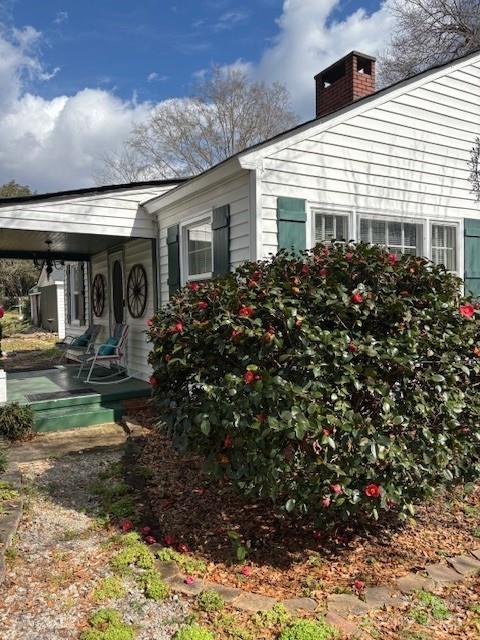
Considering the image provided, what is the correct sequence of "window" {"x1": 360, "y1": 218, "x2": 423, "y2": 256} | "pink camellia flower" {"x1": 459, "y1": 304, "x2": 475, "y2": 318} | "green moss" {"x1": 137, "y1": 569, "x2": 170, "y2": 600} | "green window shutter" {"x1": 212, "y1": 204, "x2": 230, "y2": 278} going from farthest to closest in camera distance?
"window" {"x1": 360, "y1": 218, "x2": 423, "y2": 256}
"green window shutter" {"x1": 212, "y1": 204, "x2": 230, "y2": 278}
"pink camellia flower" {"x1": 459, "y1": 304, "x2": 475, "y2": 318}
"green moss" {"x1": 137, "y1": 569, "x2": 170, "y2": 600}

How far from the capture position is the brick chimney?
6789 millimetres

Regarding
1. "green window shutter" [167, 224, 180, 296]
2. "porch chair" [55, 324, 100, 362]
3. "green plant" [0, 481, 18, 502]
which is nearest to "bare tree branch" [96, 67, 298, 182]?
"porch chair" [55, 324, 100, 362]

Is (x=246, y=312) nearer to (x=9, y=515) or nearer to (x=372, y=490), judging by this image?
(x=372, y=490)

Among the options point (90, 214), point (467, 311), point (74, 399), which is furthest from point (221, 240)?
point (467, 311)

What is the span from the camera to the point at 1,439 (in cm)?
504

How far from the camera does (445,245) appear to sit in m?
6.47

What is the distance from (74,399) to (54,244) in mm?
3459

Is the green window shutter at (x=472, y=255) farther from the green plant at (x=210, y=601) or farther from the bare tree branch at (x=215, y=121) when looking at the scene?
the bare tree branch at (x=215, y=121)

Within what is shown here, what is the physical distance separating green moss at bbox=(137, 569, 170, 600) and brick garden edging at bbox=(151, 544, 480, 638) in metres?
0.04

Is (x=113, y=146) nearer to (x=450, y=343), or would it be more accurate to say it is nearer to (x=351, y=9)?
(x=351, y=9)

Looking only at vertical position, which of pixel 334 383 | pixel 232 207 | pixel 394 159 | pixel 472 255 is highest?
pixel 394 159

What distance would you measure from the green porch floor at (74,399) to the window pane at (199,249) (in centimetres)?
179

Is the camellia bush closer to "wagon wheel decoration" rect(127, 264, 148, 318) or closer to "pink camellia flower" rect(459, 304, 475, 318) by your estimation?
"pink camellia flower" rect(459, 304, 475, 318)

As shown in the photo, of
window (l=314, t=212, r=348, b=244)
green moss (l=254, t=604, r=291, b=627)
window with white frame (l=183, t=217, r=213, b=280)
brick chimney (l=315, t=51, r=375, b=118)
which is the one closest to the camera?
green moss (l=254, t=604, r=291, b=627)
